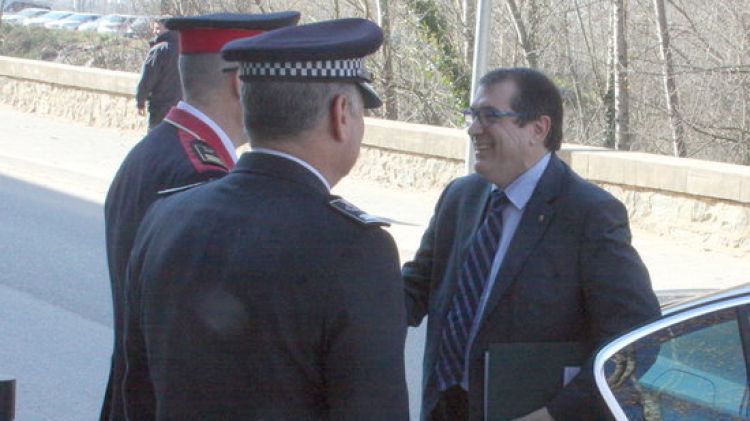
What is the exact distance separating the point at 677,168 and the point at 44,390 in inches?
226

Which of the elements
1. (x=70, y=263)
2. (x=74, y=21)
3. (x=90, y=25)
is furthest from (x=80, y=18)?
(x=70, y=263)

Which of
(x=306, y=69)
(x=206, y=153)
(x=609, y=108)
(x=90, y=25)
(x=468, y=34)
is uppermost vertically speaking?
(x=306, y=69)

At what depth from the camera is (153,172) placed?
9.14ft

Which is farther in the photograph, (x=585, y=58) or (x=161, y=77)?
(x=585, y=58)

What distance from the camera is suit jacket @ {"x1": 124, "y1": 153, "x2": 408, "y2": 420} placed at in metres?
1.84

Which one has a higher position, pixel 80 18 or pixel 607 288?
pixel 607 288

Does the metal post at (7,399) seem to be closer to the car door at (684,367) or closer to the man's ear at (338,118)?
the man's ear at (338,118)

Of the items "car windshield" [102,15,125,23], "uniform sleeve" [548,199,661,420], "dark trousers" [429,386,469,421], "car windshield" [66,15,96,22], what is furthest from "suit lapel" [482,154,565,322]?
"car windshield" [66,15,96,22]

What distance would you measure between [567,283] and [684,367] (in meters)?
0.35

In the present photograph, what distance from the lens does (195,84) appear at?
2.87m

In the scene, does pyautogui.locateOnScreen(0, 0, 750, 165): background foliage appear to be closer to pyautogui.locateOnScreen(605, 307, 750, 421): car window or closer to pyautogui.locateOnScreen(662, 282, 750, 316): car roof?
pyautogui.locateOnScreen(662, 282, 750, 316): car roof

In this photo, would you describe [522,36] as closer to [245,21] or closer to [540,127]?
[540,127]

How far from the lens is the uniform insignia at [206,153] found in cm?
277

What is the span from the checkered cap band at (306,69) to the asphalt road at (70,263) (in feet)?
13.7
